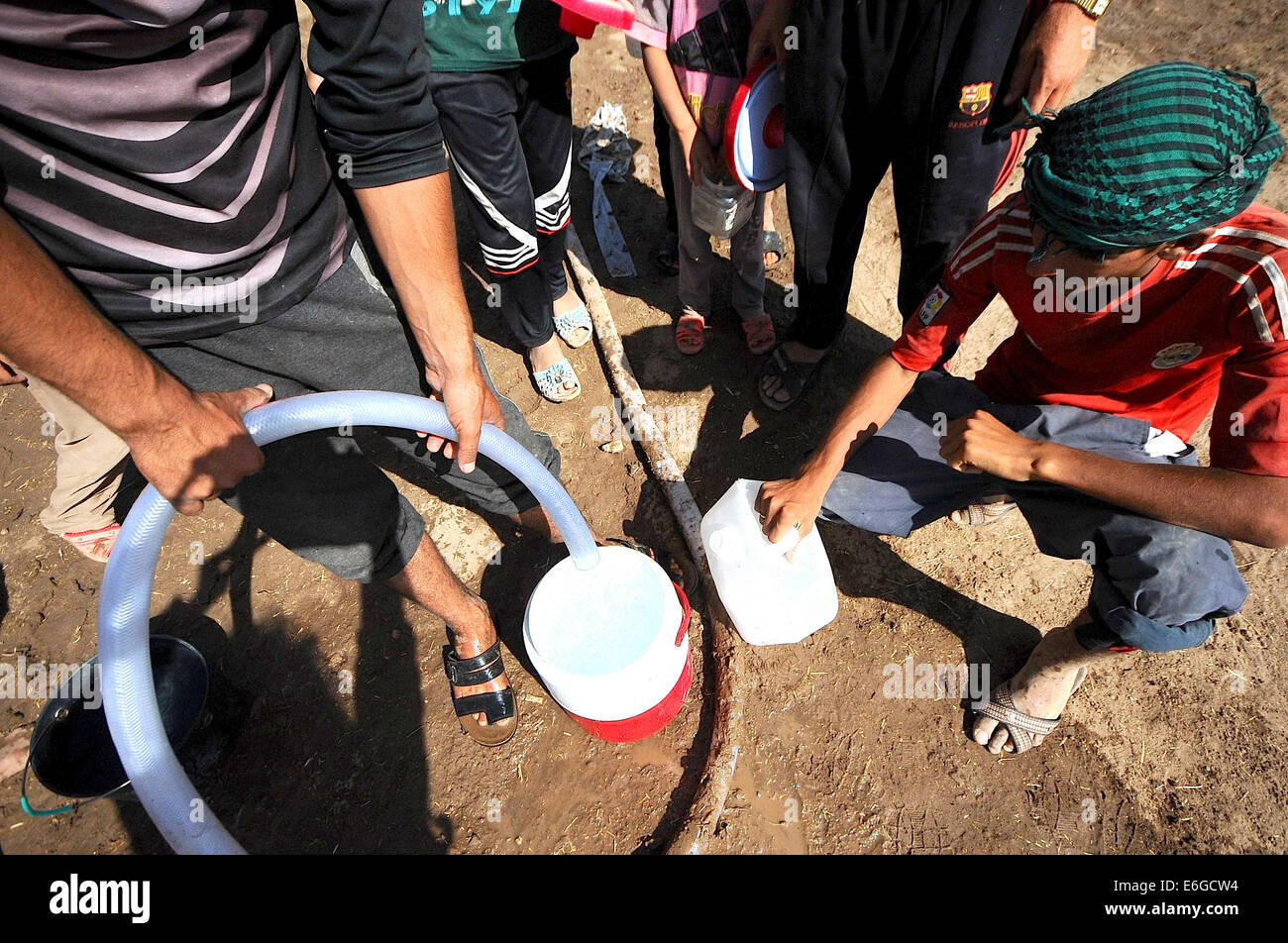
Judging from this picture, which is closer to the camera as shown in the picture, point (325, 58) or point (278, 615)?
point (325, 58)

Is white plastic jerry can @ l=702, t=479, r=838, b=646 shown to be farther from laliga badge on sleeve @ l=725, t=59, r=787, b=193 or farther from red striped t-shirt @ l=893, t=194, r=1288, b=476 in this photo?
Result: laliga badge on sleeve @ l=725, t=59, r=787, b=193

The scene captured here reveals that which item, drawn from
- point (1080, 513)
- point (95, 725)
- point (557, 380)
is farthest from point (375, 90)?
point (95, 725)

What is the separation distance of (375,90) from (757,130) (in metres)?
1.61

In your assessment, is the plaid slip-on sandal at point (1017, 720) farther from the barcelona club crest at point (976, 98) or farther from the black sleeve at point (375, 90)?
the black sleeve at point (375, 90)

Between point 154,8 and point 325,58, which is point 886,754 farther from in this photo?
point 154,8

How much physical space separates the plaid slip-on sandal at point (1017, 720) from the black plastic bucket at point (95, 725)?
298 cm

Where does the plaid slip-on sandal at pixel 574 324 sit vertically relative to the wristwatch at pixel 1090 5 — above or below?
below

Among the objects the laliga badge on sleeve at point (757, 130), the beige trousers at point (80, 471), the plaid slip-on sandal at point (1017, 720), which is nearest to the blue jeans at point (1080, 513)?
the plaid slip-on sandal at point (1017, 720)

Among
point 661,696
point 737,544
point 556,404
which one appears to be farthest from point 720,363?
point 661,696

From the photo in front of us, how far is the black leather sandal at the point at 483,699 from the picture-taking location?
2.64m

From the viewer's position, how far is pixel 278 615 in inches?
121

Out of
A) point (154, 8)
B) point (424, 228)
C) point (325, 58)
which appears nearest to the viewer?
point (154, 8)
